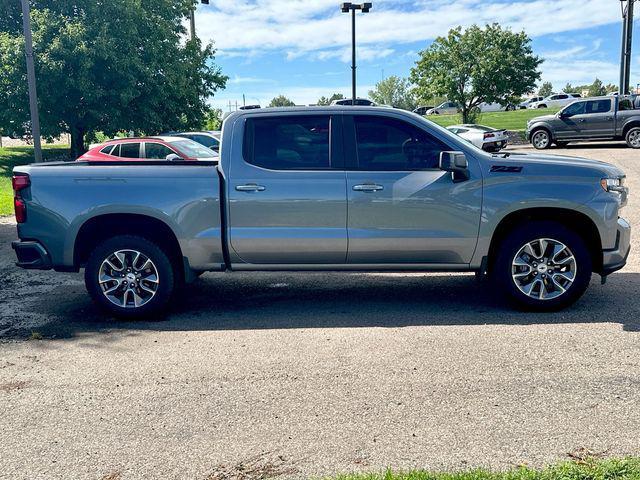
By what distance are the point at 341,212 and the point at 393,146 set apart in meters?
0.81

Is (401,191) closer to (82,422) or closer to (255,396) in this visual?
(255,396)

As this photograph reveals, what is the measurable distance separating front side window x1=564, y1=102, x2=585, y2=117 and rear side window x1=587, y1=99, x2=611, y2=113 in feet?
0.98

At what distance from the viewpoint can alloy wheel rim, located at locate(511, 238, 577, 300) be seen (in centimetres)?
574

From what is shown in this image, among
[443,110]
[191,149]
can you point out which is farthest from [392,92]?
[191,149]

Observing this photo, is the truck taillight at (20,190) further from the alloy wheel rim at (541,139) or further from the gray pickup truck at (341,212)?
the alloy wheel rim at (541,139)

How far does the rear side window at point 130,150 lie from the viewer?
15.0 meters

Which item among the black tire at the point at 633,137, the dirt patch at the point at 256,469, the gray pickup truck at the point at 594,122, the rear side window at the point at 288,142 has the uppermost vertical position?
the gray pickup truck at the point at 594,122

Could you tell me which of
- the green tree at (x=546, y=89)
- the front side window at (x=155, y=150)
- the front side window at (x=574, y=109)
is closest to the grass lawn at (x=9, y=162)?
the front side window at (x=155, y=150)

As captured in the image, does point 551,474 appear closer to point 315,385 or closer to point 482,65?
point 315,385

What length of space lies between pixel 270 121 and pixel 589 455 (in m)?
4.04

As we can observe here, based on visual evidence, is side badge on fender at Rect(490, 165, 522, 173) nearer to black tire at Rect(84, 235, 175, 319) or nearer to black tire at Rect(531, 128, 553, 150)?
black tire at Rect(84, 235, 175, 319)

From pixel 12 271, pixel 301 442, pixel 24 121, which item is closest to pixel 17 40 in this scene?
pixel 24 121

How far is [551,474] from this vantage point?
3.01 meters

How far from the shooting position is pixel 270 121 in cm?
603
